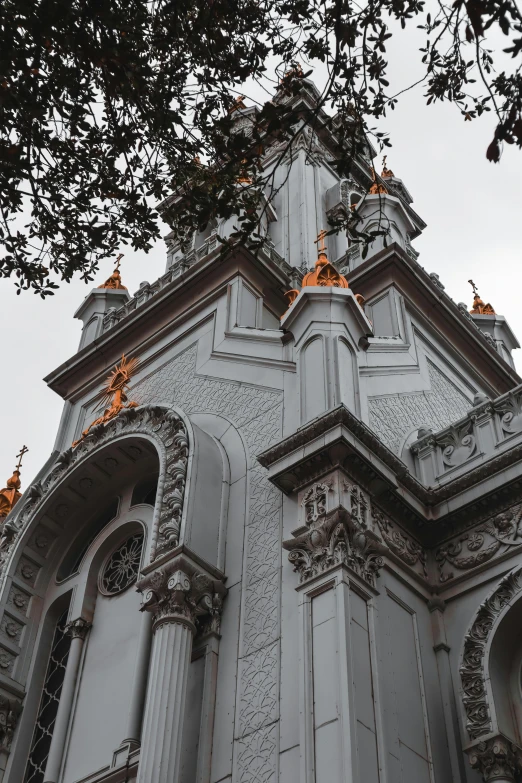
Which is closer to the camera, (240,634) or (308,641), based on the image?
(308,641)

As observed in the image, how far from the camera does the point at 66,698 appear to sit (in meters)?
13.9

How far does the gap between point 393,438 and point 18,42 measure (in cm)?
781

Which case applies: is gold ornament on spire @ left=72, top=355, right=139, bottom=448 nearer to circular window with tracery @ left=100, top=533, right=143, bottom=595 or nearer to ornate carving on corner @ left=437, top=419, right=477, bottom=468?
circular window with tracery @ left=100, top=533, right=143, bottom=595

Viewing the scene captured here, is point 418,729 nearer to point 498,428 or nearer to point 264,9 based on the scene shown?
point 498,428

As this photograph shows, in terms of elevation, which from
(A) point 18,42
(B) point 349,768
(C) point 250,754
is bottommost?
(B) point 349,768

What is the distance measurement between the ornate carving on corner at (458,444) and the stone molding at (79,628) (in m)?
5.91

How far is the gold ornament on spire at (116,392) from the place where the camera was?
1666 cm

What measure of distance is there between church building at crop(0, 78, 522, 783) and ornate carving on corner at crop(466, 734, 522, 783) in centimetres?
3

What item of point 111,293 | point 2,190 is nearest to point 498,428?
point 2,190

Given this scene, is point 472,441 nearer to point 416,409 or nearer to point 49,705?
point 416,409

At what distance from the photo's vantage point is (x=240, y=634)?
11891 mm

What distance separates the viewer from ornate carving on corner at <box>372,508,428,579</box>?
1237cm

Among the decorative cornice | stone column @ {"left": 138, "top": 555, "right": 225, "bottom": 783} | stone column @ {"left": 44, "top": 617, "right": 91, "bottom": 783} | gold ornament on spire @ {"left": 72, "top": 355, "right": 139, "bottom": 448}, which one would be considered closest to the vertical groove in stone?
stone column @ {"left": 138, "top": 555, "right": 225, "bottom": 783}

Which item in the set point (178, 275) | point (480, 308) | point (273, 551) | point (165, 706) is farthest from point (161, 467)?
point (480, 308)
